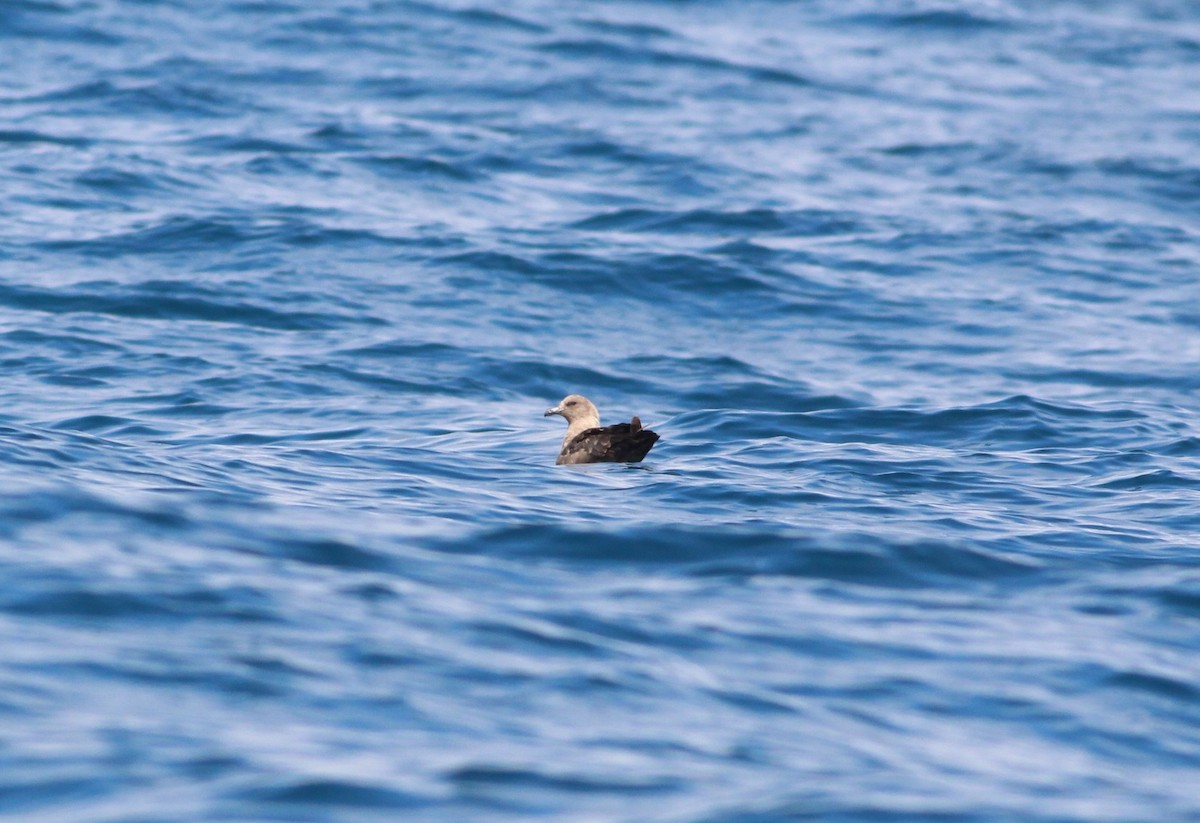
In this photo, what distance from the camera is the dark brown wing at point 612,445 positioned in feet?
37.0

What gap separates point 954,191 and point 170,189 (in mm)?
10337

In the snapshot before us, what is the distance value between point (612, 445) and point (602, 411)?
2.98 m

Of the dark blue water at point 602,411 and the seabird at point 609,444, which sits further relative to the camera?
the seabird at point 609,444

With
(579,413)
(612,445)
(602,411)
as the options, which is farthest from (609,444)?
(602,411)

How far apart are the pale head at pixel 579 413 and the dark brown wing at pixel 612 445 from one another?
59 cm

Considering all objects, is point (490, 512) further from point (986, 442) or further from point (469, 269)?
point (469, 269)

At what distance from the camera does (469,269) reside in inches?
697

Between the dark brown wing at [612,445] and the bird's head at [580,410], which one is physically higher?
the bird's head at [580,410]

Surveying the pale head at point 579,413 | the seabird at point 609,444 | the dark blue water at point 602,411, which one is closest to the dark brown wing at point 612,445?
the seabird at point 609,444

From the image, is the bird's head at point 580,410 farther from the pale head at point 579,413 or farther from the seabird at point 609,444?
the seabird at point 609,444

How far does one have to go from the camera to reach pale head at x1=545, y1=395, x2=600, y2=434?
1242 centimetres

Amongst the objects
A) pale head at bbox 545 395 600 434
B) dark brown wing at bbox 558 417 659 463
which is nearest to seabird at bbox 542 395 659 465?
dark brown wing at bbox 558 417 659 463

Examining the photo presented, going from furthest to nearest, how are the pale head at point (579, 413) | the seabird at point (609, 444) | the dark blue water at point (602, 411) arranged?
the pale head at point (579, 413), the seabird at point (609, 444), the dark blue water at point (602, 411)

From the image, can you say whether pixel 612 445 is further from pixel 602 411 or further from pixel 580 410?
pixel 602 411
